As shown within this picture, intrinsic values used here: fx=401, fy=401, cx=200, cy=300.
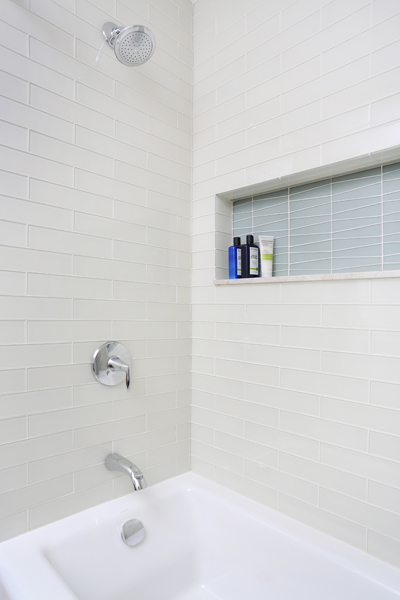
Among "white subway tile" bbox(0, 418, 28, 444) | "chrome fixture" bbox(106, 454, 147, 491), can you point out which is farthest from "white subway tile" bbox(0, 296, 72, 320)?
"chrome fixture" bbox(106, 454, 147, 491)

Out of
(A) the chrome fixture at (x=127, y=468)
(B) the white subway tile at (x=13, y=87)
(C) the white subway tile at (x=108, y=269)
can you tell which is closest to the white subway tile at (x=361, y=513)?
(A) the chrome fixture at (x=127, y=468)

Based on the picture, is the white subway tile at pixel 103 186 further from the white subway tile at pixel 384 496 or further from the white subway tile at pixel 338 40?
the white subway tile at pixel 384 496

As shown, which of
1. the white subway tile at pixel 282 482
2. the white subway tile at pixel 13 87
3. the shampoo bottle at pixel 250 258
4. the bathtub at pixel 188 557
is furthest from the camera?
the shampoo bottle at pixel 250 258

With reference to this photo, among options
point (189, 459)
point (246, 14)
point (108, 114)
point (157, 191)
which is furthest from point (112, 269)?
point (246, 14)

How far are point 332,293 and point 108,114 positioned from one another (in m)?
1.15

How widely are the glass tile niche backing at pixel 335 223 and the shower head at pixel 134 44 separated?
0.73 meters

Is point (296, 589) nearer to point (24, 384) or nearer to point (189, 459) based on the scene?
point (189, 459)

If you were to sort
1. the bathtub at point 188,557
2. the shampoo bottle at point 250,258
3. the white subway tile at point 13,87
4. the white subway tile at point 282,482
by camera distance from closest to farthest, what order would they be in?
the bathtub at point 188,557 → the white subway tile at point 13,87 → the white subway tile at point 282,482 → the shampoo bottle at point 250,258

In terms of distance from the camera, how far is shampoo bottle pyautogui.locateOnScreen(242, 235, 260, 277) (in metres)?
1.74

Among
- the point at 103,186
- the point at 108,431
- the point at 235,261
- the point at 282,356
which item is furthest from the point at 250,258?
the point at 108,431

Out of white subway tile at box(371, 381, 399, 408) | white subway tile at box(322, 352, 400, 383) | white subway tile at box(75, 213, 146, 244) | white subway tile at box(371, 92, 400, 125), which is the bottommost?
A: white subway tile at box(371, 381, 399, 408)

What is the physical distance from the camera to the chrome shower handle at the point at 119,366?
5.11ft

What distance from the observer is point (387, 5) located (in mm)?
1295

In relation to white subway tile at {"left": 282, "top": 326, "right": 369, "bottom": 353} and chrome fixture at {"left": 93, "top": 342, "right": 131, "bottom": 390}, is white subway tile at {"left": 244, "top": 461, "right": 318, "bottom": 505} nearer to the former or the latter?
white subway tile at {"left": 282, "top": 326, "right": 369, "bottom": 353}
